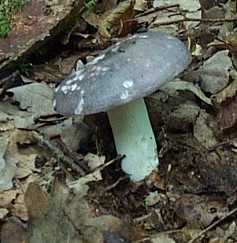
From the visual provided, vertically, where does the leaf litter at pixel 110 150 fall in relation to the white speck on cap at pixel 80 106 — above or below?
below

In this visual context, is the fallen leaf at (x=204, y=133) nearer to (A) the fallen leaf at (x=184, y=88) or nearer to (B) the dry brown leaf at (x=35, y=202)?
(A) the fallen leaf at (x=184, y=88)

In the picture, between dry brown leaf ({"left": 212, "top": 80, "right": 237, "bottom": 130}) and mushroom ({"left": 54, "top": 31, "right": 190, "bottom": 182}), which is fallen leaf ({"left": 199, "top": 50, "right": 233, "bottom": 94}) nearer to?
dry brown leaf ({"left": 212, "top": 80, "right": 237, "bottom": 130})

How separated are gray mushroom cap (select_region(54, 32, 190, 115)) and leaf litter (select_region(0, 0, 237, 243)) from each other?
280mm

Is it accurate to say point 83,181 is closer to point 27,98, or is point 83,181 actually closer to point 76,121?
point 76,121

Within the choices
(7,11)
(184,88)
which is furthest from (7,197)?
(7,11)

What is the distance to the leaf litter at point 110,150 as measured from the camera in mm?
2150

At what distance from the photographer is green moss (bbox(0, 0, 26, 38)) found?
3078 mm

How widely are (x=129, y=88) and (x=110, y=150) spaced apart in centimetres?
45

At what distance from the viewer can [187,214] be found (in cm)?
229

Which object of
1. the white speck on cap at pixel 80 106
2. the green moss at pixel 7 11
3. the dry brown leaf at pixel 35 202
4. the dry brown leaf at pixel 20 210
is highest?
the green moss at pixel 7 11

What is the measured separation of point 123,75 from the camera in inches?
88.7

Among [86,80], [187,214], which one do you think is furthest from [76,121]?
[187,214]

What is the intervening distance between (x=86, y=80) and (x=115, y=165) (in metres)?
0.39

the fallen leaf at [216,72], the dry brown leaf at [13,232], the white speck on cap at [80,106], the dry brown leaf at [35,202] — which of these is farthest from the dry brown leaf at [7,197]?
the fallen leaf at [216,72]
